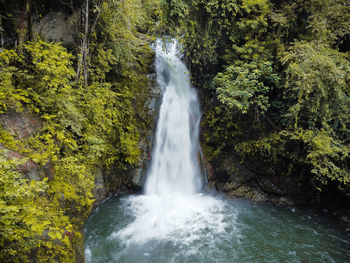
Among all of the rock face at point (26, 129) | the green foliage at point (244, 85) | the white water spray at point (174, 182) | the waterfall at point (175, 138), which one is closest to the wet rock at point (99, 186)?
the white water spray at point (174, 182)

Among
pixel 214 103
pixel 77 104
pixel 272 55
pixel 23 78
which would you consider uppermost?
pixel 272 55

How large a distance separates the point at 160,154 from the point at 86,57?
4.22 m

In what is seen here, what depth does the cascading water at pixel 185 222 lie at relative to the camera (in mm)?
4688

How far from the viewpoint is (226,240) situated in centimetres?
515

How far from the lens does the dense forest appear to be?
3.53 m

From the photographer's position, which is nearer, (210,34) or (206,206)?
(206,206)

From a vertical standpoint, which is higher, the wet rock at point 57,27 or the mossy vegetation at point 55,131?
the wet rock at point 57,27

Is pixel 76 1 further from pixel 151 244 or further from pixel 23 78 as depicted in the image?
pixel 151 244

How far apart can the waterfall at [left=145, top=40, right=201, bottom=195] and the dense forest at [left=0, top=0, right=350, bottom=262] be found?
0.57 metres

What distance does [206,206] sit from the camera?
6777mm

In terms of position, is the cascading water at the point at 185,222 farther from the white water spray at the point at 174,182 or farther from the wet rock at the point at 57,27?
the wet rock at the point at 57,27

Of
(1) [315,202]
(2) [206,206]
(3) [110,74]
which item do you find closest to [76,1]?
(3) [110,74]

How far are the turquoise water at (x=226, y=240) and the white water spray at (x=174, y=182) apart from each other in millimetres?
71

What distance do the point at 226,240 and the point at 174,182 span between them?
302 centimetres
